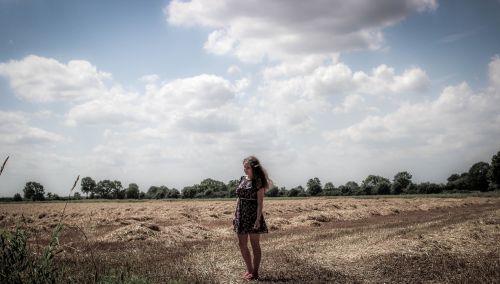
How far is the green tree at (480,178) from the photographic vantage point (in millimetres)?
95438

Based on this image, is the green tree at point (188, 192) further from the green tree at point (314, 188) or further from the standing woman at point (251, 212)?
the standing woman at point (251, 212)

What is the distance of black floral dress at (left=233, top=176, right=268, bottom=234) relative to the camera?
6.97m

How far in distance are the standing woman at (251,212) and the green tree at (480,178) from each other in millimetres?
103616

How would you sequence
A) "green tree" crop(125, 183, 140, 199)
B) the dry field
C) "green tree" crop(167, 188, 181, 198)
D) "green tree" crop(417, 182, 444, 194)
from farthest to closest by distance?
"green tree" crop(125, 183, 140, 199) < "green tree" crop(167, 188, 181, 198) < "green tree" crop(417, 182, 444, 194) < the dry field

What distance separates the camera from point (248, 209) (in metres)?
7.07

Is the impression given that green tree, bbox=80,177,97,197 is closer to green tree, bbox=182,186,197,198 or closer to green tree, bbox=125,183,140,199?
green tree, bbox=125,183,140,199

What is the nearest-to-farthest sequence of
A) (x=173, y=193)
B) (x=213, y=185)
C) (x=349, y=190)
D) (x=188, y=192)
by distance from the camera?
(x=349, y=190), (x=173, y=193), (x=188, y=192), (x=213, y=185)

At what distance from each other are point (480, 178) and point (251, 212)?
109 metres

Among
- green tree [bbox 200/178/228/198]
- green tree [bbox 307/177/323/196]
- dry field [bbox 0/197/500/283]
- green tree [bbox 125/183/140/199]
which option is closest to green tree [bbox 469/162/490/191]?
green tree [bbox 307/177/323/196]

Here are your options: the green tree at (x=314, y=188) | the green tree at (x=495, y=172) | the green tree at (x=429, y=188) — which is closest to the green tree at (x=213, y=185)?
the green tree at (x=314, y=188)

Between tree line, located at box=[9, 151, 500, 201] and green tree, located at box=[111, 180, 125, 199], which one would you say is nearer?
tree line, located at box=[9, 151, 500, 201]

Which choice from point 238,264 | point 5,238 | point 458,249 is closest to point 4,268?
point 5,238

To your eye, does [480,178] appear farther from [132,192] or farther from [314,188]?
[132,192]

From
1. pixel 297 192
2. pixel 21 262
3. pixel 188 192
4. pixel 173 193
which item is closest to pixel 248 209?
pixel 21 262
